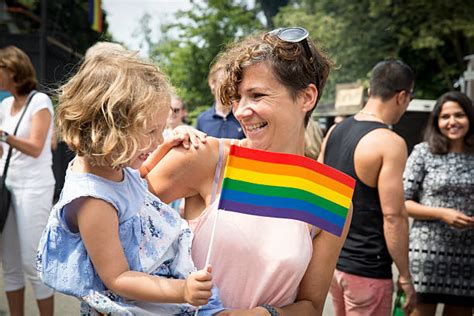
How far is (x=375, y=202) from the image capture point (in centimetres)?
342

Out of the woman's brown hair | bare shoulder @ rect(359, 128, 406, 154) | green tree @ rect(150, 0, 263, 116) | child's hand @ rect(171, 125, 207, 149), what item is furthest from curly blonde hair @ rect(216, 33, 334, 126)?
green tree @ rect(150, 0, 263, 116)

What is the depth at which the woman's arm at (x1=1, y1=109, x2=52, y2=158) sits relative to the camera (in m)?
3.91

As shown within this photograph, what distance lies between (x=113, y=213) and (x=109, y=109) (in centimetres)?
26

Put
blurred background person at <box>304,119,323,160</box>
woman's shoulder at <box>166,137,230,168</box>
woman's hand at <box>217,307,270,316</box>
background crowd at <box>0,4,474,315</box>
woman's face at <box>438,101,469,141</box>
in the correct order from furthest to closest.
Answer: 1. blurred background person at <box>304,119,323,160</box>
2. woman's face at <box>438,101,469,141</box>
3. woman's shoulder at <box>166,137,230,168</box>
4. woman's hand at <box>217,307,270,316</box>
5. background crowd at <box>0,4,474,315</box>

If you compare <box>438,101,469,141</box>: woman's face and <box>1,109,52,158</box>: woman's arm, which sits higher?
<box>438,101,469,141</box>: woman's face

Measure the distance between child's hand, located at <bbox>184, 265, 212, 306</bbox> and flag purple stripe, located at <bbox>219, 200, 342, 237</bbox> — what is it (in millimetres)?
202

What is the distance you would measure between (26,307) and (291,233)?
370cm

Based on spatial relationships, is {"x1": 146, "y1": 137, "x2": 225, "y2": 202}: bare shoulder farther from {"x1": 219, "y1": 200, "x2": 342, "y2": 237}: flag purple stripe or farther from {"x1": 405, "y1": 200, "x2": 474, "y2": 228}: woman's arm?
{"x1": 405, "y1": 200, "x2": 474, "y2": 228}: woman's arm

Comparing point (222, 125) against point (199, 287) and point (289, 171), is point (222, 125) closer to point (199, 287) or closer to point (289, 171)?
point (289, 171)

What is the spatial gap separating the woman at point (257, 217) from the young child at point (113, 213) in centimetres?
10

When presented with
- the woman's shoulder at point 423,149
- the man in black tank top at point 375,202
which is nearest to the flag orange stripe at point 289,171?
the man in black tank top at point 375,202

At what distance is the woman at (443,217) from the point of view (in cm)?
400

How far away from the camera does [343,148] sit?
348 cm

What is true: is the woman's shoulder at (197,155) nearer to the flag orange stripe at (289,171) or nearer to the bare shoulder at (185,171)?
the bare shoulder at (185,171)
